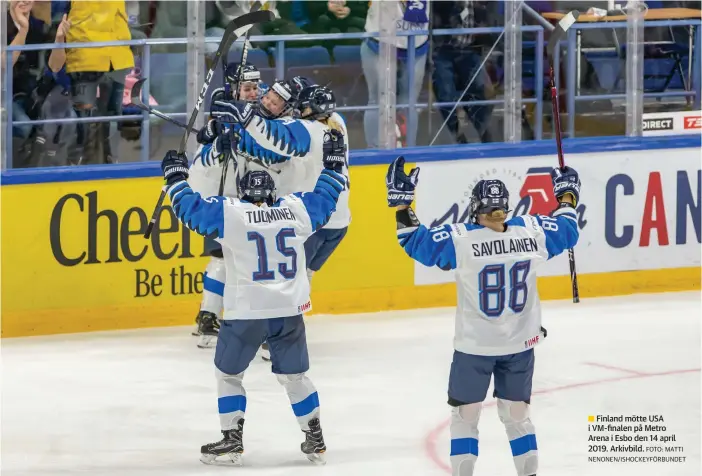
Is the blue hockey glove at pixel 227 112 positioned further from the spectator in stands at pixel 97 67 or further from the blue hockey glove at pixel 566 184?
the spectator in stands at pixel 97 67

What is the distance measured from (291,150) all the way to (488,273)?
8.39 ft

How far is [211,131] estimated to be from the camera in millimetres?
8219

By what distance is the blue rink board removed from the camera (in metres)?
9.45

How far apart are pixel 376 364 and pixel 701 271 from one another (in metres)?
3.06

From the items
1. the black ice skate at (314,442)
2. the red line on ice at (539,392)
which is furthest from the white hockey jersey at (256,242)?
the red line on ice at (539,392)

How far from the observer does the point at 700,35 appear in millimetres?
11227

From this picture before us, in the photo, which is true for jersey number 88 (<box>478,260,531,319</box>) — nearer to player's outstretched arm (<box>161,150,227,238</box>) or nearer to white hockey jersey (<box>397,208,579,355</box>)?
white hockey jersey (<box>397,208,579,355</box>)

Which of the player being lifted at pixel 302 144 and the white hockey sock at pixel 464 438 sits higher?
the player being lifted at pixel 302 144

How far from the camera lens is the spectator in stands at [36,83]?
952cm

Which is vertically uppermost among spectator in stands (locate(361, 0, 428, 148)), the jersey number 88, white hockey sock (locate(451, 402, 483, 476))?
spectator in stands (locate(361, 0, 428, 148))

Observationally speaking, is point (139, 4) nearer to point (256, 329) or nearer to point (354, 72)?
point (354, 72)

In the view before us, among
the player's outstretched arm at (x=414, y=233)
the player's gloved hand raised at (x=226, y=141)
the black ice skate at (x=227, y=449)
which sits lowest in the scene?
the black ice skate at (x=227, y=449)

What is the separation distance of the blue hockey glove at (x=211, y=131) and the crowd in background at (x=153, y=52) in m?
1.60

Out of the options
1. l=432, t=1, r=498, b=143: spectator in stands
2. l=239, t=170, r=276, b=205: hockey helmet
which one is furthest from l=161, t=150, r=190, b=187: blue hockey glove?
l=432, t=1, r=498, b=143: spectator in stands
